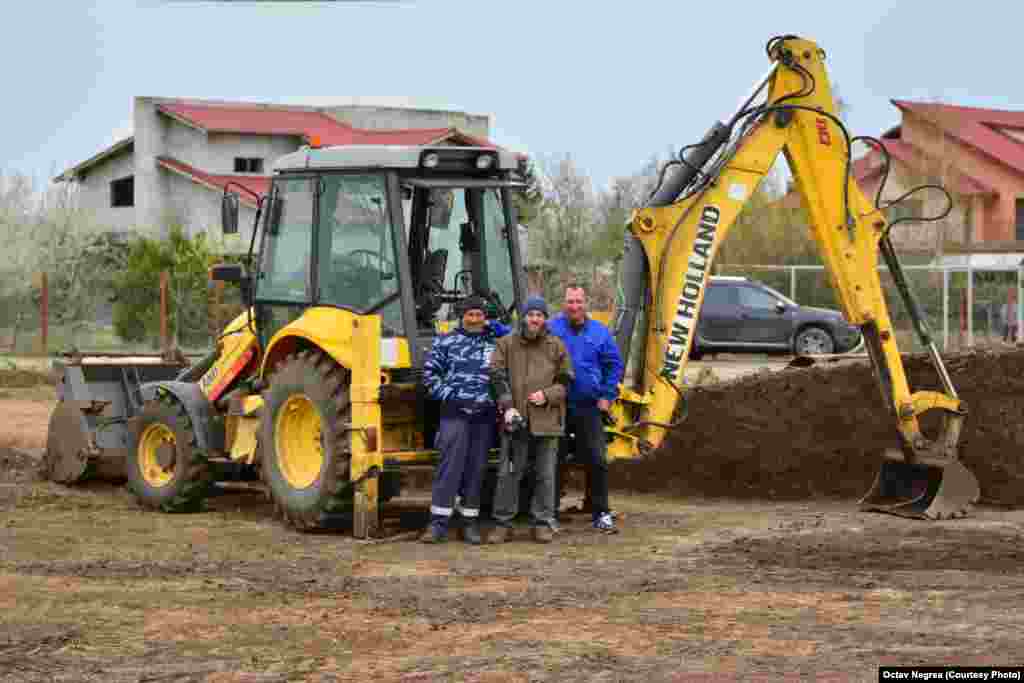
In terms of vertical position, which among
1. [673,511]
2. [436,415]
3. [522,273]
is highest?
[522,273]

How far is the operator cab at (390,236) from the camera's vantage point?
11.8 meters

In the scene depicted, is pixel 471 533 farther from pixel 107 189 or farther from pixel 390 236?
pixel 107 189

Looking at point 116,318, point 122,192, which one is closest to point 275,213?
point 116,318

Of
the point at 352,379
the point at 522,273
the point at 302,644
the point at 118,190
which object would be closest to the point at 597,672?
the point at 302,644

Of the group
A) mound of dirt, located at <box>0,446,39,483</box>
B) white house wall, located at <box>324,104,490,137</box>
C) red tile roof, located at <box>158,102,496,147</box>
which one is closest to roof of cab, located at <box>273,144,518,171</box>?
mound of dirt, located at <box>0,446,39,483</box>

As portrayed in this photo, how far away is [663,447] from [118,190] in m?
42.9

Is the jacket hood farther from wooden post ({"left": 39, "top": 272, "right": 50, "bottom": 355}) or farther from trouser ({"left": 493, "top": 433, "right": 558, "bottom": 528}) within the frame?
wooden post ({"left": 39, "top": 272, "right": 50, "bottom": 355})

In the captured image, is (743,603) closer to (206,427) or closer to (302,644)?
(302,644)

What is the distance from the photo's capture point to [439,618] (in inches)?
344

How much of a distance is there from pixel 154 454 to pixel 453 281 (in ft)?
9.46

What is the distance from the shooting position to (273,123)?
172 ft

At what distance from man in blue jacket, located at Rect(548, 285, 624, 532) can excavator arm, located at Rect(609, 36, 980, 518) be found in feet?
1.07

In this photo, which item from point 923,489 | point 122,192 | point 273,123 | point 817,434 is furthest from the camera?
point 122,192

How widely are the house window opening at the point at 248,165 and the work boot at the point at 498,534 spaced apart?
41.8 metres
